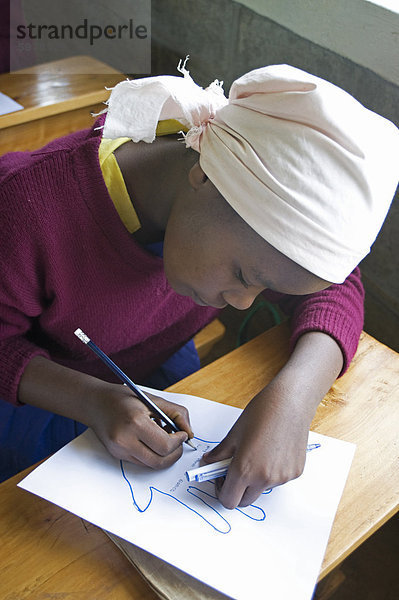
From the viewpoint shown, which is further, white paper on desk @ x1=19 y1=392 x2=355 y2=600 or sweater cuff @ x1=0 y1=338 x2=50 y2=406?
sweater cuff @ x1=0 y1=338 x2=50 y2=406

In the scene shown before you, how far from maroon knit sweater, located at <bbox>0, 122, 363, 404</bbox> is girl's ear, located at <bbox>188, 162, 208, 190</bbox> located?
16cm

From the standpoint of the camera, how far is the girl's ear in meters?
0.79

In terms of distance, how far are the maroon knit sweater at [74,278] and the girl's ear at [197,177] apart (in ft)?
0.53

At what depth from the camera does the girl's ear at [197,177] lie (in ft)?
2.61

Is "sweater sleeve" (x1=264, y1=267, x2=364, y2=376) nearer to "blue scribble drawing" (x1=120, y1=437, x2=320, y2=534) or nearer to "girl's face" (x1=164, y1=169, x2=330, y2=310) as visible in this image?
"girl's face" (x1=164, y1=169, x2=330, y2=310)

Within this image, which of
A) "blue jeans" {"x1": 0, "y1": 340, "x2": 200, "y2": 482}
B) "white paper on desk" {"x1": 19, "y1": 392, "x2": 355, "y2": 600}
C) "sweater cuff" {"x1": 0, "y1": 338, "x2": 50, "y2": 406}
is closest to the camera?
"white paper on desk" {"x1": 19, "y1": 392, "x2": 355, "y2": 600}

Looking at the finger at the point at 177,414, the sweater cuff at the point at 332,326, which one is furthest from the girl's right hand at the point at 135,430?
the sweater cuff at the point at 332,326

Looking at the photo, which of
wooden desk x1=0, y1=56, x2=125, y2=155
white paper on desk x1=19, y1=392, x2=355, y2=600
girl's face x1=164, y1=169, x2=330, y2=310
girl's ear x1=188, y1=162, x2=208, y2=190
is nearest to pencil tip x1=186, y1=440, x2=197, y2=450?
white paper on desk x1=19, y1=392, x2=355, y2=600

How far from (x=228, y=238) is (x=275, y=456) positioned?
298 millimetres

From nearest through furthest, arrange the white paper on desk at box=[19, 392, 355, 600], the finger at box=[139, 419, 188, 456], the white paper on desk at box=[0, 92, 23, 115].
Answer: the white paper on desk at box=[19, 392, 355, 600]
the finger at box=[139, 419, 188, 456]
the white paper on desk at box=[0, 92, 23, 115]

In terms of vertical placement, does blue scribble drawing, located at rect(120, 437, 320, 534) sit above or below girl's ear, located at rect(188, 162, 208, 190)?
below

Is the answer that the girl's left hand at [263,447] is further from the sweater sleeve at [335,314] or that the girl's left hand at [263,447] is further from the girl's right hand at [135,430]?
the sweater sleeve at [335,314]

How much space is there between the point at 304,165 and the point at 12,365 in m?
0.53

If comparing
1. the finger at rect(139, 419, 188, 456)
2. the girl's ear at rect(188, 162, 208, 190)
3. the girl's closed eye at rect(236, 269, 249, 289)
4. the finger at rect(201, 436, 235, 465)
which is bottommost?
the finger at rect(201, 436, 235, 465)
